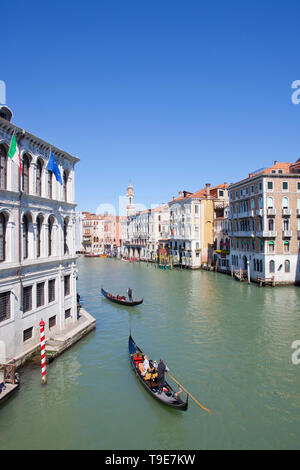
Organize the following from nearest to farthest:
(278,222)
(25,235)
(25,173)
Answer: (25,173)
(25,235)
(278,222)

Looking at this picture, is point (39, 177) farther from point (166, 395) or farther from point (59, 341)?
point (166, 395)

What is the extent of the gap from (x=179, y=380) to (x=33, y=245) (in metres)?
7.97

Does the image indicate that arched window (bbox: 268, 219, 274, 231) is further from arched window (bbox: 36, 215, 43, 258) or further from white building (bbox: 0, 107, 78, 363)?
arched window (bbox: 36, 215, 43, 258)

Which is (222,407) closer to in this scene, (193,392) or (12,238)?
(193,392)

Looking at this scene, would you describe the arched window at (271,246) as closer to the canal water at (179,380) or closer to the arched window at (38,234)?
the canal water at (179,380)

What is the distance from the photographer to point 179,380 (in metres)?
12.5

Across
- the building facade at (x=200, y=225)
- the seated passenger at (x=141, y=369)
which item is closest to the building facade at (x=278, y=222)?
the building facade at (x=200, y=225)

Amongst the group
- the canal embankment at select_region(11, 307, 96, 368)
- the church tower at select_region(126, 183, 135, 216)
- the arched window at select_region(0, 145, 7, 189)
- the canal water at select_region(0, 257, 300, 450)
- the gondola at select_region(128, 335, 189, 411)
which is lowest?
the canal water at select_region(0, 257, 300, 450)

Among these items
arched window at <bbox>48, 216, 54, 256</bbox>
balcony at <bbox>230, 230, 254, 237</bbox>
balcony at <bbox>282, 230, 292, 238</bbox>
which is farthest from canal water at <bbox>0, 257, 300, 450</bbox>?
balcony at <bbox>230, 230, 254, 237</bbox>

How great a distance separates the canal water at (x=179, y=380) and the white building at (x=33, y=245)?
1.67m

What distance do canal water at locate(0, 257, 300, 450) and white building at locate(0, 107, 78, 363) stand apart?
5.49 ft

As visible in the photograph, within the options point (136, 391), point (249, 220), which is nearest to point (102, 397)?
point (136, 391)

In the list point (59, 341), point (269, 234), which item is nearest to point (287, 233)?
point (269, 234)

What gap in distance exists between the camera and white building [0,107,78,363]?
40.5ft
